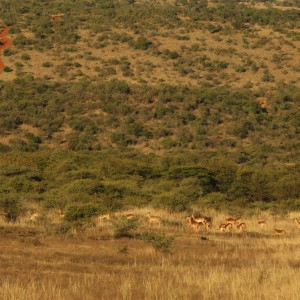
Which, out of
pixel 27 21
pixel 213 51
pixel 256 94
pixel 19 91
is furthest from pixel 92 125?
pixel 27 21

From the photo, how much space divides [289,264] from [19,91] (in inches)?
1909

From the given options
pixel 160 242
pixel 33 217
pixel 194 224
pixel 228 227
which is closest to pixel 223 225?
pixel 228 227

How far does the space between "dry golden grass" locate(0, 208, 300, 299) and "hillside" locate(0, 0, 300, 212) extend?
7542mm

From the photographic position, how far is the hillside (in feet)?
103

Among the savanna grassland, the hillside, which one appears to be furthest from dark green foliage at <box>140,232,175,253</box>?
the hillside

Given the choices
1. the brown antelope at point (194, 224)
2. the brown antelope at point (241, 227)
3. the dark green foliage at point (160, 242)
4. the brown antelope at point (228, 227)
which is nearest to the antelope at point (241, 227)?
the brown antelope at point (241, 227)

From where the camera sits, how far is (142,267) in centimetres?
1189

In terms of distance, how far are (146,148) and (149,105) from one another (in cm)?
758

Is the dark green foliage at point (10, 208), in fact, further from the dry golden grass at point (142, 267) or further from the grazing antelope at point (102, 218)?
the grazing antelope at point (102, 218)

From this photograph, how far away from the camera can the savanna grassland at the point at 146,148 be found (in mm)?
11570

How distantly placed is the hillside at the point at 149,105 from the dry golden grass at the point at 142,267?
754cm

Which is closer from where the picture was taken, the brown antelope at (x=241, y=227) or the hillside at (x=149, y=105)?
the brown antelope at (x=241, y=227)

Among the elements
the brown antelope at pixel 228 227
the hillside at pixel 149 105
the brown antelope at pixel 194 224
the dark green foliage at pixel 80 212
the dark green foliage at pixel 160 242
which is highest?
the dark green foliage at pixel 160 242

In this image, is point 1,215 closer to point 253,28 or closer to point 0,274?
point 0,274
